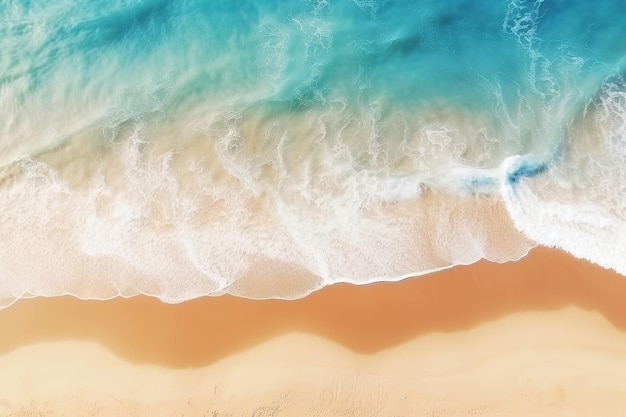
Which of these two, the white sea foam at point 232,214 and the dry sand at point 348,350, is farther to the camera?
the white sea foam at point 232,214

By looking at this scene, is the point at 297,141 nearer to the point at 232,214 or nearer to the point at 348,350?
the point at 232,214

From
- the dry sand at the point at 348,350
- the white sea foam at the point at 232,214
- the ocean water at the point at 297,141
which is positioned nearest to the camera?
the dry sand at the point at 348,350

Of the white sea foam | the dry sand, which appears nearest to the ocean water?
the white sea foam

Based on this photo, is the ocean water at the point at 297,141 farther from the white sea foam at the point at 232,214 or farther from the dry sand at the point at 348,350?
the dry sand at the point at 348,350

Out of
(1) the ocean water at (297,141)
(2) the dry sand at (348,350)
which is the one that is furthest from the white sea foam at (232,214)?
(2) the dry sand at (348,350)

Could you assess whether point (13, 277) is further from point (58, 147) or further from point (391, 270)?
point (391, 270)

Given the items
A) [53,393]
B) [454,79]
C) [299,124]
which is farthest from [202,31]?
[53,393]
